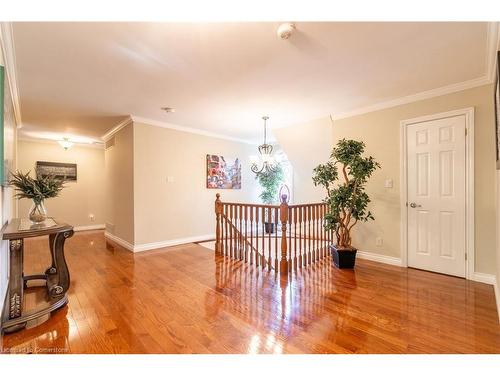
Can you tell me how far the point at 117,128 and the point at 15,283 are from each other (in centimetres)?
352

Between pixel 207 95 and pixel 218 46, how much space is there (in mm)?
1145

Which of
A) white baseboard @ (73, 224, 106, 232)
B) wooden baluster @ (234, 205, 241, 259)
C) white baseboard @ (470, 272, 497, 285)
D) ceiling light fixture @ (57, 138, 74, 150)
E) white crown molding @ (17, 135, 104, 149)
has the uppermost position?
white crown molding @ (17, 135, 104, 149)

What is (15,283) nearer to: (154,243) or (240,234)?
(154,243)

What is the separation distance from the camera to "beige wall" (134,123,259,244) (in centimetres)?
423

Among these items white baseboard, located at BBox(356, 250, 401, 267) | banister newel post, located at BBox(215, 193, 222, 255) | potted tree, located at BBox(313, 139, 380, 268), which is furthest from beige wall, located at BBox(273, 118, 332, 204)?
banister newel post, located at BBox(215, 193, 222, 255)

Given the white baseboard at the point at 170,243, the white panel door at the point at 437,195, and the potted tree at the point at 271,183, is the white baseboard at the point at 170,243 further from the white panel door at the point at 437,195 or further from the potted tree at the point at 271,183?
the white panel door at the point at 437,195

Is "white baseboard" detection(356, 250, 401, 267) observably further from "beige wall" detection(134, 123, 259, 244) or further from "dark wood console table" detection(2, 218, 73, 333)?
"dark wood console table" detection(2, 218, 73, 333)

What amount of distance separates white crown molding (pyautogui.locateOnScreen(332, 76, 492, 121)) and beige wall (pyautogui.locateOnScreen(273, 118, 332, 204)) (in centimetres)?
53

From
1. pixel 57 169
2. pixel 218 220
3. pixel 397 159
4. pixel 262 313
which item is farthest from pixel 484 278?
pixel 57 169

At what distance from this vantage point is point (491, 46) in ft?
6.70

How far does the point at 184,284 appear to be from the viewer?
8.91 feet

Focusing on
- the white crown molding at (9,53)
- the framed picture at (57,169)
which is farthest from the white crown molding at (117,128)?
the framed picture at (57,169)
